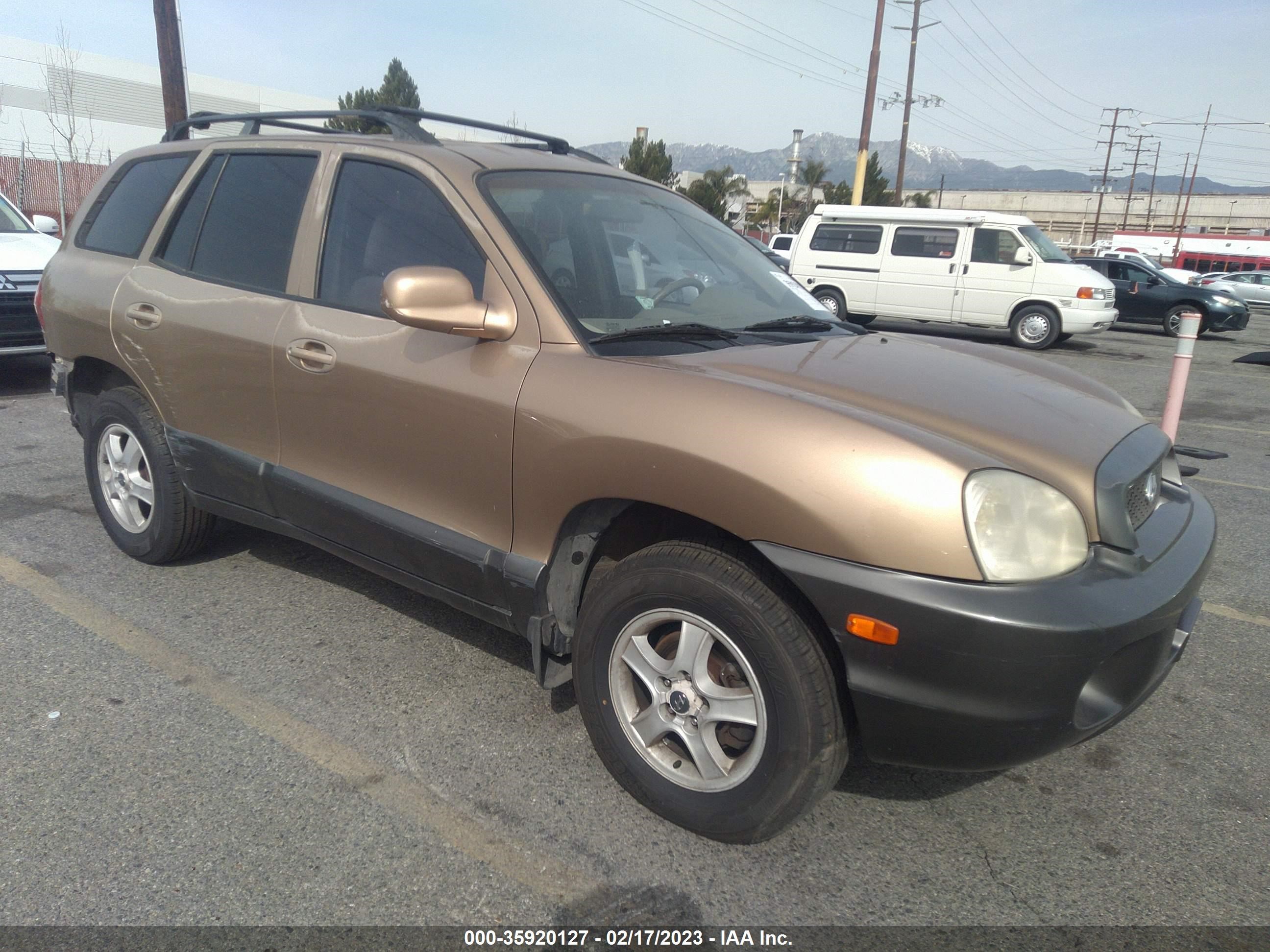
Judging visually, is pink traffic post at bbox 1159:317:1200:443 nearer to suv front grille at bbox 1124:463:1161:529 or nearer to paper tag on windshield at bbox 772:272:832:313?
paper tag on windshield at bbox 772:272:832:313

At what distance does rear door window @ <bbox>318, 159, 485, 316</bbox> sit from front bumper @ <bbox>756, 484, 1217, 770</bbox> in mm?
1409

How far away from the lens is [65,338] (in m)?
4.04

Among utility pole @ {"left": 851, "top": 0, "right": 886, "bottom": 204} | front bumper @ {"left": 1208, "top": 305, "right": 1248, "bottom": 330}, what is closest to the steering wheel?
front bumper @ {"left": 1208, "top": 305, "right": 1248, "bottom": 330}

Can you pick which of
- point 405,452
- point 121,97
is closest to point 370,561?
point 405,452

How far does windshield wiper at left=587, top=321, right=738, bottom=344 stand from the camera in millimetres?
2604

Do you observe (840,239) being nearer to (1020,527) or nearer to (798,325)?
(798,325)

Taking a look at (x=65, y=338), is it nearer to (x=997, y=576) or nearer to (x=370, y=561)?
(x=370, y=561)

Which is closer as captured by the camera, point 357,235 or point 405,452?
point 405,452

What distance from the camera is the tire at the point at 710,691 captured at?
209cm

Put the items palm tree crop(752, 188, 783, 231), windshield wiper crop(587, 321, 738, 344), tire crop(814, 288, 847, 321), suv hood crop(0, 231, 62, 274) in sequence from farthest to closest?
palm tree crop(752, 188, 783, 231)
tire crop(814, 288, 847, 321)
suv hood crop(0, 231, 62, 274)
windshield wiper crop(587, 321, 738, 344)

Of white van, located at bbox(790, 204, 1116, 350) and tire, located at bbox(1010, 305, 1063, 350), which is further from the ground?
white van, located at bbox(790, 204, 1116, 350)

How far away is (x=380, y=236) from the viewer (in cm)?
298

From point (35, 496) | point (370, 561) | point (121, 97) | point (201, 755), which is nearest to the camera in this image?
point (201, 755)

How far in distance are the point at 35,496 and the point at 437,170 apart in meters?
3.51
